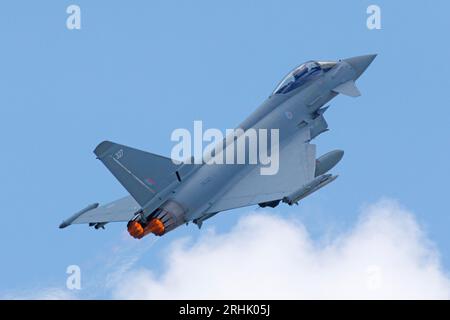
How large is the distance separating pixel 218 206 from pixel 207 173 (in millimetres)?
1167

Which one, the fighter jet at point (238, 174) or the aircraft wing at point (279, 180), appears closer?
the fighter jet at point (238, 174)

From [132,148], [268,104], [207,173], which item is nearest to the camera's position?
[132,148]

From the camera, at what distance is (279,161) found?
35.1 meters

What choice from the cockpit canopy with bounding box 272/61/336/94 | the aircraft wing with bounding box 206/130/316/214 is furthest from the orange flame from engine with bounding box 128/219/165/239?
the cockpit canopy with bounding box 272/61/336/94

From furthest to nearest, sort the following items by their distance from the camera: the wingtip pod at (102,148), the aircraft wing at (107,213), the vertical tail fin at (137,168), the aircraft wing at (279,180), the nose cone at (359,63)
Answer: the nose cone at (359,63)
the aircraft wing at (107,213)
the aircraft wing at (279,180)
the vertical tail fin at (137,168)
the wingtip pod at (102,148)

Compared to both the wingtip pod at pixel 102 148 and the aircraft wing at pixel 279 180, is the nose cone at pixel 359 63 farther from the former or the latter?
the wingtip pod at pixel 102 148

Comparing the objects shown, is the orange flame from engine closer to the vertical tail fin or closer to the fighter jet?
the fighter jet

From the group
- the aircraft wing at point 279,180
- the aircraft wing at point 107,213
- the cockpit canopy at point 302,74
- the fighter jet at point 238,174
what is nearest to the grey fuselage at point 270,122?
the fighter jet at point 238,174

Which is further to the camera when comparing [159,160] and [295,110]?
[295,110]

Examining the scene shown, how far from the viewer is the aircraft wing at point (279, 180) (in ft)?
108

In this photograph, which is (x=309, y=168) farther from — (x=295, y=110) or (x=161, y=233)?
(x=161, y=233)

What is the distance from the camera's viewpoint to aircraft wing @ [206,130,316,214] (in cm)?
3294

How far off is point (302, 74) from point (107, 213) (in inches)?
362

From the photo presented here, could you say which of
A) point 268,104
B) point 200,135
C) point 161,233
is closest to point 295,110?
point 268,104
